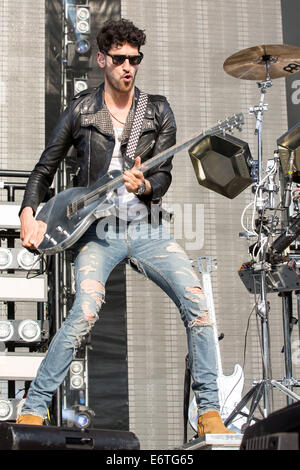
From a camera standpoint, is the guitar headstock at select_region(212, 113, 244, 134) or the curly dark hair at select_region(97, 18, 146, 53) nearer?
the curly dark hair at select_region(97, 18, 146, 53)

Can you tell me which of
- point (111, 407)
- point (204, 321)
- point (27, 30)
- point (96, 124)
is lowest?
point (111, 407)

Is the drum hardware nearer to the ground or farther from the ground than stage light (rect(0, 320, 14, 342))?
farther from the ground

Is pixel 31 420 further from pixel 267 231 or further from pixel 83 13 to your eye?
pixel 83 13

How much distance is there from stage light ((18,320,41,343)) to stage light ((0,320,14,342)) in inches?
2.2

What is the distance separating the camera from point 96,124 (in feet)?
10.6

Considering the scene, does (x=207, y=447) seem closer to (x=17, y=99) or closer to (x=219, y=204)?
(x=219, y=204)

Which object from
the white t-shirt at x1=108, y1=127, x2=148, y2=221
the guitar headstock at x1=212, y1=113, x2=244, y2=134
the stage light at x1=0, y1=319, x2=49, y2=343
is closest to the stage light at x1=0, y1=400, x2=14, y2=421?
the stage light at x1=0, y1=319, x2=49, y2=343

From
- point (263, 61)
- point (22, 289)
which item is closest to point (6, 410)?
point (22, 289)

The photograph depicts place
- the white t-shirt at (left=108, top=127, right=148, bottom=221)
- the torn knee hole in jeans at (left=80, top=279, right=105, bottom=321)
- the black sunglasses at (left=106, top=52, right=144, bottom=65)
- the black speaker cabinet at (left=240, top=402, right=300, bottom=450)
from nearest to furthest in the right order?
the black speaker cabinet at (left=240, top=402, right=300, bottom=450), the torn knee hole in jeans at (left=80, top=279, right=105, bottom=321), the white t-shirt at (left=108, top=127, right=148, bottom=221), the black sunglasses at (left=106, top=52, right=144, bottom=65)

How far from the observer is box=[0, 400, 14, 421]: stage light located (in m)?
4.55

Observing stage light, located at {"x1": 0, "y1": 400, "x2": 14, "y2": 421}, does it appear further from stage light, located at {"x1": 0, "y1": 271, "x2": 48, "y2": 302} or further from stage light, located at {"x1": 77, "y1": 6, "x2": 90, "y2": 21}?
stage light, located at {"x1": 77, "y1": 6, "x2": 90, "y2": 21}

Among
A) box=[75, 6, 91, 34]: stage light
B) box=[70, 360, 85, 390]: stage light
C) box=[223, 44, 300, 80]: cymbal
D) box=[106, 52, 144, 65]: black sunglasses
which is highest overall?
box=[75, 6, 91, 34]: stage light
